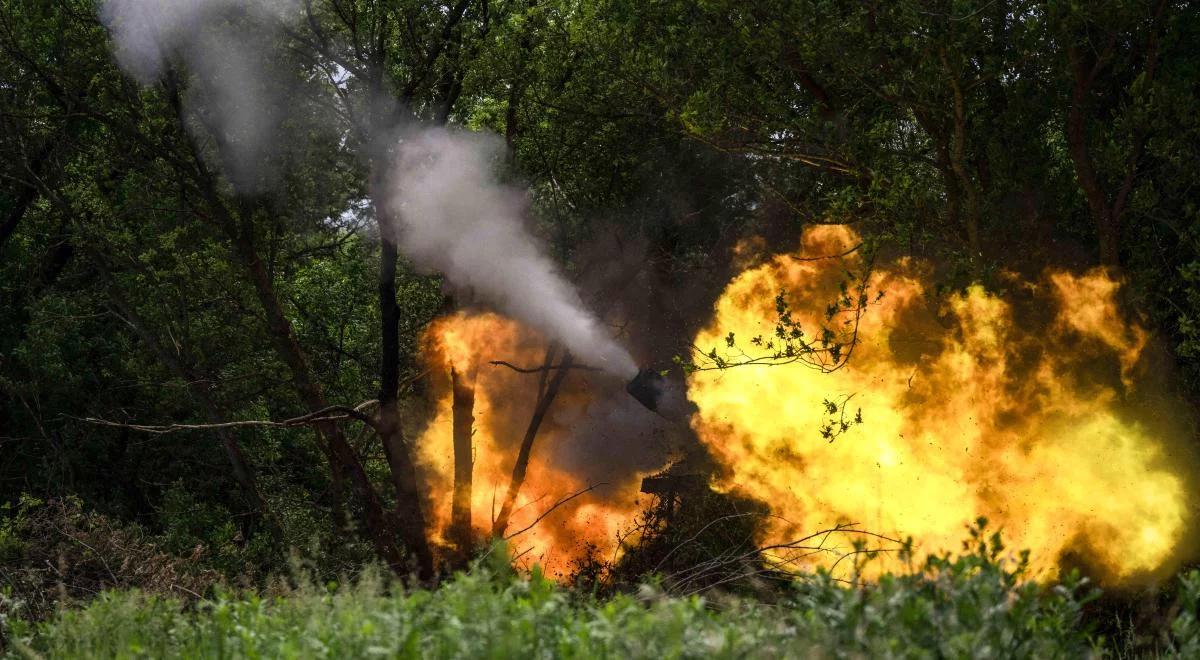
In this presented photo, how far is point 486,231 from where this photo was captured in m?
19.3

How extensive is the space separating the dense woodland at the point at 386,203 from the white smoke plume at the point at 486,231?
1.02 ft

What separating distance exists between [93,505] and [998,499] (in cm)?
1597

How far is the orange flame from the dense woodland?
403 mm

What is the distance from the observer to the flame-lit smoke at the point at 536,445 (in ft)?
61.8

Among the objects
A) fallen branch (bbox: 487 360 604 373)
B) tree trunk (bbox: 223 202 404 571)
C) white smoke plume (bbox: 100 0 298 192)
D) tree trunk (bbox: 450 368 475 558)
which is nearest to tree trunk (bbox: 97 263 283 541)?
tree trunk (bbox: 223 202 404 571)

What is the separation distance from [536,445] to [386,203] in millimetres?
4473

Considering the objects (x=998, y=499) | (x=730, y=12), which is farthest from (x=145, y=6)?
(x=998, y=499)

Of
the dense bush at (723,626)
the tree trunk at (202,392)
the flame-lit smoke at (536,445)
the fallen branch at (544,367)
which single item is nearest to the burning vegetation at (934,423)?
the flame-lit smoke at (536,445)

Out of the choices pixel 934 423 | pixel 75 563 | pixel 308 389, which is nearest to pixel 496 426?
pixel 308 389

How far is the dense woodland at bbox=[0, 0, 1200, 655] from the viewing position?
41.9 feet

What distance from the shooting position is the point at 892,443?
14.7 meters

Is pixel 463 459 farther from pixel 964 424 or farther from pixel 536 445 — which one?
pixel 964 424

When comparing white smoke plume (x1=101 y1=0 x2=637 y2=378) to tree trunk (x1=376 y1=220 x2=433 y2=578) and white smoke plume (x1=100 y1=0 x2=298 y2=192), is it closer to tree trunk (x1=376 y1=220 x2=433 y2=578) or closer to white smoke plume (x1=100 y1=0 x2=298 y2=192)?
white smoke plume (x1=100 y1=0 x2=298 y2=192)

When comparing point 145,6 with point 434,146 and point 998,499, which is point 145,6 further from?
point 998,499
